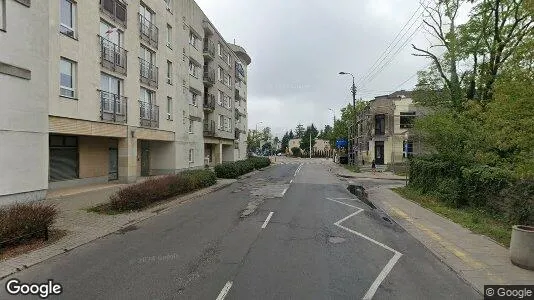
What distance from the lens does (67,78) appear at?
17.0 metres

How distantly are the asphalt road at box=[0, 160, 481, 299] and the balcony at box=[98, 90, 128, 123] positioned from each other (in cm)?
1002

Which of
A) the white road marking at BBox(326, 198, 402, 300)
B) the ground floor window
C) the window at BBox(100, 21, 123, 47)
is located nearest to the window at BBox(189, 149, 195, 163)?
the window at BBox(100, 21, 123, 47)

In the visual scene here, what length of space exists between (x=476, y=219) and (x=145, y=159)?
23414 mm

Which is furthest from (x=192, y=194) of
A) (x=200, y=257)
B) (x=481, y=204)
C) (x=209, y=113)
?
(x=209, y=113)

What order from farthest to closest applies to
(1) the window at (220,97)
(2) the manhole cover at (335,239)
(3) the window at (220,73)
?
(3) the window at (220,73) < (1) the window at (220,97) < (2) the manhole cover at (335,239)

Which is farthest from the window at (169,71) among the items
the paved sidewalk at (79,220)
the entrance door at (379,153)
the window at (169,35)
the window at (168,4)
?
the entrance door at (379,153)

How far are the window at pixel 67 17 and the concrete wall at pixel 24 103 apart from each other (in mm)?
1805

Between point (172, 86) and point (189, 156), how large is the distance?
6841mm

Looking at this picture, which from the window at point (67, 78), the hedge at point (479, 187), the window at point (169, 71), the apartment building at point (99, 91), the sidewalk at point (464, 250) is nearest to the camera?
the sidewalk at point (464, 250)

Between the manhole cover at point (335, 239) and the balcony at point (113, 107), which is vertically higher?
the balcony at point (113, 107)

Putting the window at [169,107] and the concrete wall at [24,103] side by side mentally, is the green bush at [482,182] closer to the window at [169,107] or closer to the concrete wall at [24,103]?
the concrete wall at [24,103]

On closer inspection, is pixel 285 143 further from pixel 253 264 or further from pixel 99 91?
pixel 253 264

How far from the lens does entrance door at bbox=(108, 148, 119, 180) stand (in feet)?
78.5

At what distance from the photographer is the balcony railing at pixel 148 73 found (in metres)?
24.4
